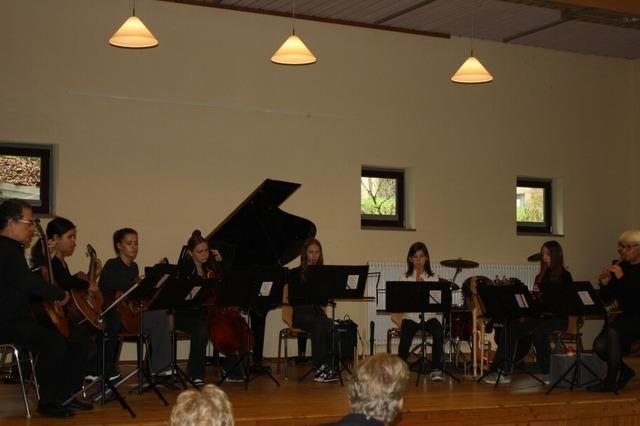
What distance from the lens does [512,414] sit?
257 inches

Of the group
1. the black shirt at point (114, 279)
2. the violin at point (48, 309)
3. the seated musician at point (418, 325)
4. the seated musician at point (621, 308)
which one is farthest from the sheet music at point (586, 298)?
the violin at point (48, 309)

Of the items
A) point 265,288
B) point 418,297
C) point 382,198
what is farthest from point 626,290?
point 382,198

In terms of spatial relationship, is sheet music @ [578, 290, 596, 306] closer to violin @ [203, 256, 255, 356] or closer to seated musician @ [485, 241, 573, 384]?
seated musician @ [485, 241, 573, 384]

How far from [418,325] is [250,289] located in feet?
6.79

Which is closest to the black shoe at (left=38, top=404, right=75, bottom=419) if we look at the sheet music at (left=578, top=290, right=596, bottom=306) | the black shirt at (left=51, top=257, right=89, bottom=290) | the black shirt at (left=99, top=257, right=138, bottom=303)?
the black shirt at (left=51, top=257, right=89, bottom=290)

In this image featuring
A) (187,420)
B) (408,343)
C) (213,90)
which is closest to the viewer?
(187,420)

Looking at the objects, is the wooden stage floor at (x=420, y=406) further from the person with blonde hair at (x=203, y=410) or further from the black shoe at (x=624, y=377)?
the person with blonde hair at (x=203, y=410)

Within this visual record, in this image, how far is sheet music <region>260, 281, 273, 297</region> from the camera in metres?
7.25

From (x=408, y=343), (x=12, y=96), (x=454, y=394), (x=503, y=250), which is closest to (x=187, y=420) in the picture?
(x=454, y=394)

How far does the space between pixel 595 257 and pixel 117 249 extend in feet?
21.7

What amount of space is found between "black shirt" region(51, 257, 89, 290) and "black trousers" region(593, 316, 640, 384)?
3968mm

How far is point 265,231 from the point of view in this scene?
27.8 feet

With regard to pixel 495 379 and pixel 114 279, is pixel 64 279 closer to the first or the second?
pixel 114 279

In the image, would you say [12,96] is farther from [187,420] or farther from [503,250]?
[187,420]
